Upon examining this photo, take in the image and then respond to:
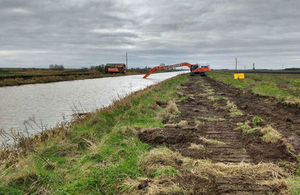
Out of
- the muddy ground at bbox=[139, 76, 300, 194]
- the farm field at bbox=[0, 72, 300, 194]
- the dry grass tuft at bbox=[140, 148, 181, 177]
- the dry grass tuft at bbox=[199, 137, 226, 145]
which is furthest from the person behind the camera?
the dry grass tuft at bbox=[199, 137, 226, 145]

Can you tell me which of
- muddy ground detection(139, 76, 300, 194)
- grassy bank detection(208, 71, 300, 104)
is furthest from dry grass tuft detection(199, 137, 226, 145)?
grassy bank detection(208, 71, 300, 104)

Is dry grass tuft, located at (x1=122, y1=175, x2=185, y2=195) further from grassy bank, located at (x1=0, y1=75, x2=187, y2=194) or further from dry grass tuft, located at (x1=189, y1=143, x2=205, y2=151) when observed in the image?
dry grass tuft, located at (x1=189, y1=143, x2=205, y2=151)

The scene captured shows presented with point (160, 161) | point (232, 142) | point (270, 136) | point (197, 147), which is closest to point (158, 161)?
point (160, 161)

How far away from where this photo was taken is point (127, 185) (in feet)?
14.2

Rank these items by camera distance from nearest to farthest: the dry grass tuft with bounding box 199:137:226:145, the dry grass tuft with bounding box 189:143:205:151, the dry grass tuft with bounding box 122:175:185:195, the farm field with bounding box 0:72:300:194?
the dry grass tuft with bounding box 122:175:185:195 < the farm field with bounding box 0:72:300:194 < the dry grass tuft with bounding box 189:143:205:151 < the dry grass tuft with bounding box 199:137:226:145

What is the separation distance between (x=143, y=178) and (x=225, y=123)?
Answer: 230 inches

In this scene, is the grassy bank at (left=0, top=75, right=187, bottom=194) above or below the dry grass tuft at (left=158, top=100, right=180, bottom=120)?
below

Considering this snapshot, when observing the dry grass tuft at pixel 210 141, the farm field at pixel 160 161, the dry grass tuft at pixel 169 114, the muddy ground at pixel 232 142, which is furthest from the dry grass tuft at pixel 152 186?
the dry grass tuft at pixel 169 114

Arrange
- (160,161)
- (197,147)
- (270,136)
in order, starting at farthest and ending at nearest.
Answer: (270,136)
(197,147)
(160,161)

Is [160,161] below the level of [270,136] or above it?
below

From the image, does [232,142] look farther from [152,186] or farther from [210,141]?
[152,186]

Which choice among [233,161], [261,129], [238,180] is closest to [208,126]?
[261,129]

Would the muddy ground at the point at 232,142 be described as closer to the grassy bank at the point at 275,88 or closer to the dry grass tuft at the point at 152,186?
the dry grass tuft at the point at 152,186

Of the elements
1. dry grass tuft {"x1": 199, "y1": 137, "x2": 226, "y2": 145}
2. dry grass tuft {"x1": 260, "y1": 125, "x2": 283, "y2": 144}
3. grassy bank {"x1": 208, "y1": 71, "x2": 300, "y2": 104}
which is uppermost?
grassy bank {"x1": 208, "y1": 71, "x2": 300, "y2": 104}
